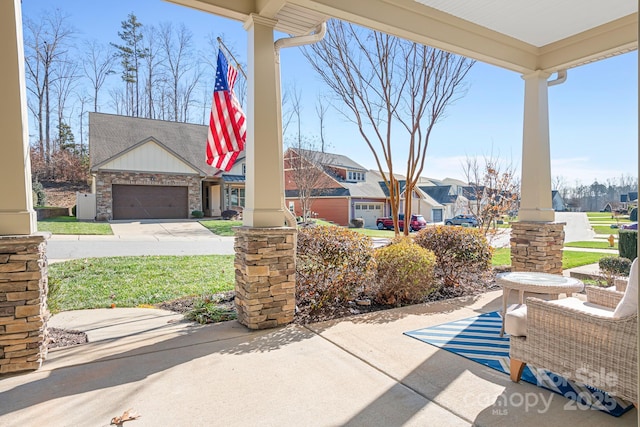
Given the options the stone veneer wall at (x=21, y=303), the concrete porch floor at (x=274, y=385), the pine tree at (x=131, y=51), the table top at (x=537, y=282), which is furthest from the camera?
the pine tree at (x=131, y=51)

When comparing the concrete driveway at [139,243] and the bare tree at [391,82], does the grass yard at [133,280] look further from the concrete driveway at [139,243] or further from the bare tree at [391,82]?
the bare tree at [391,82]

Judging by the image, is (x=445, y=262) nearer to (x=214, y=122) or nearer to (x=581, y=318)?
(x=581, y=318)

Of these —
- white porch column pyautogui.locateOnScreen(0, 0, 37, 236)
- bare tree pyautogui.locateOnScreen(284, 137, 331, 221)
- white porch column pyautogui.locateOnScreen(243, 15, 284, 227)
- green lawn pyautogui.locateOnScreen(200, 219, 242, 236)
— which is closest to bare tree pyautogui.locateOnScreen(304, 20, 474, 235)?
white porch column pyautogui.locateOnScreen(243, 15, 284, 227)

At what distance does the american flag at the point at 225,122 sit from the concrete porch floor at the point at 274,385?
2129 mm

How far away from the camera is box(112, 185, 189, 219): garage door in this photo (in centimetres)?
2008

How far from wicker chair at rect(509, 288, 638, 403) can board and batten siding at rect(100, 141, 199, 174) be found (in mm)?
21345

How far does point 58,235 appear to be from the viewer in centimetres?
1289

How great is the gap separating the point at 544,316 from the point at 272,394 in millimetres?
2133

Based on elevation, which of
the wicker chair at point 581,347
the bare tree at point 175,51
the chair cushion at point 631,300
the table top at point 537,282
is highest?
the bare tree at point 175,51

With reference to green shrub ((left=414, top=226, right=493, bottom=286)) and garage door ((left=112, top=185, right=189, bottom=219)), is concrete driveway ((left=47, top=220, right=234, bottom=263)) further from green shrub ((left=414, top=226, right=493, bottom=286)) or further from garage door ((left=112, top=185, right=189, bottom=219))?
green shrub ((left=414, top=226, right=493, bottom=286))

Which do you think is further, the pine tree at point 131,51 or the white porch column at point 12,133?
the pine tree at point 131,51

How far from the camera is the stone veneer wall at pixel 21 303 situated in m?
3.10

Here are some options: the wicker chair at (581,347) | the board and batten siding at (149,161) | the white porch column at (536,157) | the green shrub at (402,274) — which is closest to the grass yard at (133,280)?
the green shrub at (402,274)

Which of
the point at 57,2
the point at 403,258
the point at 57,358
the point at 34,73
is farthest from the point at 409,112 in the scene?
the point at 34,73
